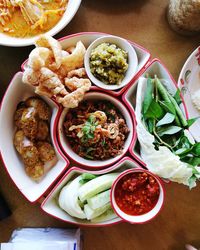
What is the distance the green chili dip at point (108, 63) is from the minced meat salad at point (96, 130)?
11 cm

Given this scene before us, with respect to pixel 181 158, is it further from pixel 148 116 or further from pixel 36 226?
pixel 36 226

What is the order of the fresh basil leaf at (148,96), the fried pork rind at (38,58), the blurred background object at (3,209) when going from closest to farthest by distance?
1. the fried pork rind at (38,58)
2. the fresh basil leaf at (148,96)
3. the blurred background object at (3,209)

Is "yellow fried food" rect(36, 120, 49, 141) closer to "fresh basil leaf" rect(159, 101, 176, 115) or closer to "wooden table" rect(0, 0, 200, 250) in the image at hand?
"wooden table" rect(0, 0, 200, 250)

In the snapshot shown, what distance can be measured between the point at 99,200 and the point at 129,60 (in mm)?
537

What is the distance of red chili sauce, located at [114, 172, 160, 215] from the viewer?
155cm

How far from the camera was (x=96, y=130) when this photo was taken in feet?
5.19

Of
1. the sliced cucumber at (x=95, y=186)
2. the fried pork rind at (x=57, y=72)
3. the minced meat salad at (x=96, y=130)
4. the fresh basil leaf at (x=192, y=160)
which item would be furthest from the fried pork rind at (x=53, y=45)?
the fresh basil leaf at (x=192, y=160)

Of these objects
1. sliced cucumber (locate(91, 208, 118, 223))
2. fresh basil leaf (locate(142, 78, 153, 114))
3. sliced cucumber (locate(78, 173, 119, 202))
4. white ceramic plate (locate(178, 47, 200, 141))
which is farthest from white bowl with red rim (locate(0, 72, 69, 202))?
white ceramic plate (locate(178, 47, 200, 141))

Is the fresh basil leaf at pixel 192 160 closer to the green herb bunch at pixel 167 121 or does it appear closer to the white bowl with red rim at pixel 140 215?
the green herb bunch at pixel 167 121

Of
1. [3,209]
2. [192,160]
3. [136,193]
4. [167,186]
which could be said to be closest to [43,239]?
[3,209]

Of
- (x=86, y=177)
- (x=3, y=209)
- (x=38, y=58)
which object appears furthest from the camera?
(x=3, y=209)

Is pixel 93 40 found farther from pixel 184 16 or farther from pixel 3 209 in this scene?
pixel 3 209

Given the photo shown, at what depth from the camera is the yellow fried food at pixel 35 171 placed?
1655mm

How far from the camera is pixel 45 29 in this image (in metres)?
1.73
